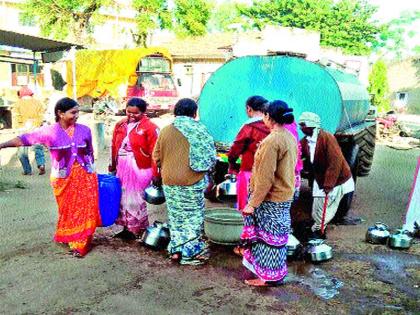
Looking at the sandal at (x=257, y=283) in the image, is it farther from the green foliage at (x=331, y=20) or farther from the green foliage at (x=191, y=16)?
the green foliage at (x=331, y=20)

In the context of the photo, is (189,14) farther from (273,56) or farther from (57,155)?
(57,155)

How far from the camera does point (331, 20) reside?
37062mm

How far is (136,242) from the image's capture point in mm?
5203

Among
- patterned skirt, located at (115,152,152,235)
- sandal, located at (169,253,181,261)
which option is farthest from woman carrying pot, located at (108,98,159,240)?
sandal, located at (169,253,181,261)

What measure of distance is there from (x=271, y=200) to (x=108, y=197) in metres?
1.93

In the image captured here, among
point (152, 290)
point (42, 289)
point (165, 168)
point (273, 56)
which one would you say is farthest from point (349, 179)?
point (42, 289)

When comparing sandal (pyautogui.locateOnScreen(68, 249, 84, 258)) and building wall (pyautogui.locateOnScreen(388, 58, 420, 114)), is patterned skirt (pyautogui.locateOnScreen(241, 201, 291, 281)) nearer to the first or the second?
sandal (pyautogui.locateOnScreen(68, 249, 84, 258))

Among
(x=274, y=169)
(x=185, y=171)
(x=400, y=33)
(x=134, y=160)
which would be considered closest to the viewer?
(x=274, y=169)

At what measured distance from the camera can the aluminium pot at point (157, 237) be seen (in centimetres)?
492

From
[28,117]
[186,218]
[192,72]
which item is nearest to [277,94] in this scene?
[186,218]

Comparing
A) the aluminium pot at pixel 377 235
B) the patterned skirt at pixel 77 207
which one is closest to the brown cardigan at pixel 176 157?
the patterned skirt at pixel 77 207

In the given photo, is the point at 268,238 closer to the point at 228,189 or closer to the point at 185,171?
the point at 185,171

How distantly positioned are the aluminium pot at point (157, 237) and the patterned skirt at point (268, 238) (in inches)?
43.4

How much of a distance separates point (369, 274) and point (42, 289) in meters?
3.21
